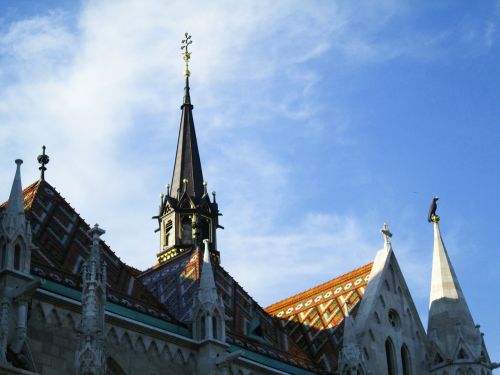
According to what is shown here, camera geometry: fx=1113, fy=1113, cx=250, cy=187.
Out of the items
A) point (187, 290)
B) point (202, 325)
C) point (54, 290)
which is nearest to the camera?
point (54, 290)

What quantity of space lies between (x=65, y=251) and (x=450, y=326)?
1083 centimetres

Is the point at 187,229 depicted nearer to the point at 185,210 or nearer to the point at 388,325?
the point at 185,210

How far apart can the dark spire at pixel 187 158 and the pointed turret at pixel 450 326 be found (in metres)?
7.72

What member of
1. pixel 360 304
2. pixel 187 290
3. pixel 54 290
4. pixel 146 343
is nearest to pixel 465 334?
pixel 360 304

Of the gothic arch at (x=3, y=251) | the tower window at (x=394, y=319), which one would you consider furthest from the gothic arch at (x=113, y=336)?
the tower window at (x=394, y=319)

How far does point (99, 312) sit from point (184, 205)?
15.2m

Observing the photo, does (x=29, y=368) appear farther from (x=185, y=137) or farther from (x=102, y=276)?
(x=185, y=137)

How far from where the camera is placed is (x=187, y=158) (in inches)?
1355

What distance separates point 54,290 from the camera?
1989 centimetres

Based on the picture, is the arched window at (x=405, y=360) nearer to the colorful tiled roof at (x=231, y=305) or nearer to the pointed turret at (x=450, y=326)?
the pointed turret at (x=450, y=326)

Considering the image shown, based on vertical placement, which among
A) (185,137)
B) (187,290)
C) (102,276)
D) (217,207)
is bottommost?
(102,276)

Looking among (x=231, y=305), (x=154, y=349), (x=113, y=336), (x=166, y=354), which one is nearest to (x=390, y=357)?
(x=231, y=305)

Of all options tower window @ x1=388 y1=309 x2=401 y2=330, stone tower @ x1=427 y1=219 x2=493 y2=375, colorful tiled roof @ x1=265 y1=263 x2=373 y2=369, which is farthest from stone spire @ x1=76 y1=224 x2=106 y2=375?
stone tower @ x1=427 y1=219 x2=493 y2=375

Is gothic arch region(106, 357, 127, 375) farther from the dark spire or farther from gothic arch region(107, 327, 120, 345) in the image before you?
the dark spire
